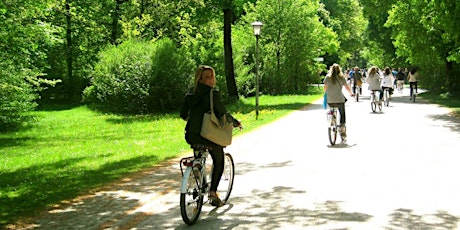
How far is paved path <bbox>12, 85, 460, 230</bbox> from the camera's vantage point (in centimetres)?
680

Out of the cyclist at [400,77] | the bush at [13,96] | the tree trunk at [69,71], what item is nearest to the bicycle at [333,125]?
the bush at [13,96]

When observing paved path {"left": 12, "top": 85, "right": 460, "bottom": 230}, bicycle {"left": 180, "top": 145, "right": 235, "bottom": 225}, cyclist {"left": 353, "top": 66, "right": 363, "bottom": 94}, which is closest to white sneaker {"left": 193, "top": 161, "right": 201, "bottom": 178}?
bicycle {"left": 180, "top": 145, "right": 235, "bottom": 225}

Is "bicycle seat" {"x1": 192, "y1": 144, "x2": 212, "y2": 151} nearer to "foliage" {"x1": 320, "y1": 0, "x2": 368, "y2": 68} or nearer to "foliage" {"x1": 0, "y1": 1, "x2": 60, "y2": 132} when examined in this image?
"foliage" {"x1": 0, "y1": 1, "x2": 60, "y2": 132}

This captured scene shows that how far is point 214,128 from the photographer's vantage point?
6.98m

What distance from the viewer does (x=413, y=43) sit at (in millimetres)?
35656

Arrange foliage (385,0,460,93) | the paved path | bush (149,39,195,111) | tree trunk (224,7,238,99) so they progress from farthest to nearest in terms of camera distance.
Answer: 1. foliage (385,0,460,93)
2. tree trunk (224,7,238,99)
3. bush (149,39,195,111)
4. the paved path

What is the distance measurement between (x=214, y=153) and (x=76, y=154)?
344 inches

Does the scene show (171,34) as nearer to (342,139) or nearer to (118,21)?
(118,21)

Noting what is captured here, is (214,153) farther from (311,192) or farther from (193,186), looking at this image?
(311,192)

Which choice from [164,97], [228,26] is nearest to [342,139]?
[164,97]

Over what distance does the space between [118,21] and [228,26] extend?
50.6ft

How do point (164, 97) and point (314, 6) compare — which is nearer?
point (164, 97)

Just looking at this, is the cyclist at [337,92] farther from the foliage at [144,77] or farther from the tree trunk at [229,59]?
the tree trunk at [229,59]

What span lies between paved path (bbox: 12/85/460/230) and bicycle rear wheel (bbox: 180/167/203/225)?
13 cm
